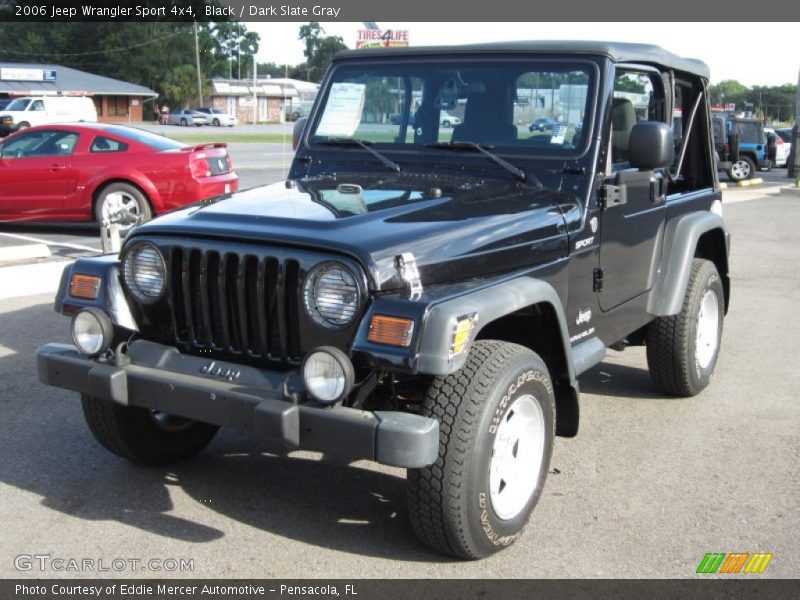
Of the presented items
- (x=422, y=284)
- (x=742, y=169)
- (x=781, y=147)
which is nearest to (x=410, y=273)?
(x=422, y=284)

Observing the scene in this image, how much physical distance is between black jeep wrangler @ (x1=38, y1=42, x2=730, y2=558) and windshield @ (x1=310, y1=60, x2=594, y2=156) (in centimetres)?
1

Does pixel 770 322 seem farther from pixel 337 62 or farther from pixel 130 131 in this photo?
pixel 130 131

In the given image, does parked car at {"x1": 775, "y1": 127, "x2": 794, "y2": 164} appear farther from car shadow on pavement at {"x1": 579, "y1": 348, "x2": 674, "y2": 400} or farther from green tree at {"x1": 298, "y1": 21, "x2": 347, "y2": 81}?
green tree at {"x1": 298, "y1": 21, "x2": 347, "y2": 81}

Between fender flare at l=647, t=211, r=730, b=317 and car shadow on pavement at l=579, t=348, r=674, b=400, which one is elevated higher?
fender flare at l=647, t=211, r=730, b=317

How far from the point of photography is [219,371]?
3.74m

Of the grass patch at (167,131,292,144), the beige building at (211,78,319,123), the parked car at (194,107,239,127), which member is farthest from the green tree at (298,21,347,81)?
the grass patch at (167,131,292,144)

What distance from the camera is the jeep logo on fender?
370 cm

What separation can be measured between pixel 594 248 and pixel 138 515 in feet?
7.99

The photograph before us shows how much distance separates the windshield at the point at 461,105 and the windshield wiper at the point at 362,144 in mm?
35

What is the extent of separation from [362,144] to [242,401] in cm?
206

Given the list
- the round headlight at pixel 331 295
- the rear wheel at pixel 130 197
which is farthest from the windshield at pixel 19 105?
the round headlight at pixel 331 295

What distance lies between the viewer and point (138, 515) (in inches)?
164

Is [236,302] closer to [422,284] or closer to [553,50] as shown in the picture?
[422,284]

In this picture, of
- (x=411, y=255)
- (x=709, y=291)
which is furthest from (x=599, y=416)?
(x=411, y=255)
